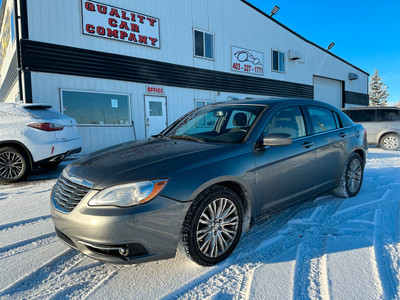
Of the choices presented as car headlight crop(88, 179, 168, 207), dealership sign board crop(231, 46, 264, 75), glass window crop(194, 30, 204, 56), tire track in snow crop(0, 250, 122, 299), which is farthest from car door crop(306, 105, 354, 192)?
dealership sign board crop(231, 46, 264, 75)

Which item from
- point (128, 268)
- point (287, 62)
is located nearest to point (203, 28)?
point (287, 62)

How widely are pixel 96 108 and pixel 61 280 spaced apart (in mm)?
8400

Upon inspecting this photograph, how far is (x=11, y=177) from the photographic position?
17.2 ft

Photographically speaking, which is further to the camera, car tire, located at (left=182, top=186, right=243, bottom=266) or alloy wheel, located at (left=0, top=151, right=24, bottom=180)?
alloy wheel, located at (left=0, top=151, right=24, bottom=180)

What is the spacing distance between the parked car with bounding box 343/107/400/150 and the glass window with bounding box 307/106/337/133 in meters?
7.99

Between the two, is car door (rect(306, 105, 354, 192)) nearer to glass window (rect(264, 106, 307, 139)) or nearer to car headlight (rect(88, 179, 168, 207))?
glass window (rect(264, 106, 307, 139))

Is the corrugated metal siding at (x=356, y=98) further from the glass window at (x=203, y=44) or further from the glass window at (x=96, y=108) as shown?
the glass window at (x=96, y=108)

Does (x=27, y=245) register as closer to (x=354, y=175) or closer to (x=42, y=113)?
(x=42, y=113)

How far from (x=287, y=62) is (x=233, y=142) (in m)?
16.2

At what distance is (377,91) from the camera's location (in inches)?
1918

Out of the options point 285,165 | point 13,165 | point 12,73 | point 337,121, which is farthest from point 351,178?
point 12,73

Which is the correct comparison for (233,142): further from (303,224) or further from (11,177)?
(11,177)

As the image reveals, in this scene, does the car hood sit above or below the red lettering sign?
below

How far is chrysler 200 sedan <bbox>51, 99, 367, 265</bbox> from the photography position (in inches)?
77.0
